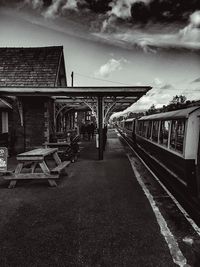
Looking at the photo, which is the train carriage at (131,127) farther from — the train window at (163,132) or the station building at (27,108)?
the train window at (163,132)

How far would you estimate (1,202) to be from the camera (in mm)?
5430

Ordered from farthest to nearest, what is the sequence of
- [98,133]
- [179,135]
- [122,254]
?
1. [98,133]
2. [179,135]
3. [122,254]

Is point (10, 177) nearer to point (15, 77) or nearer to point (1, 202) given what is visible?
point (1, 202)

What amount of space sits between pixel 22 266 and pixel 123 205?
8.78 feet

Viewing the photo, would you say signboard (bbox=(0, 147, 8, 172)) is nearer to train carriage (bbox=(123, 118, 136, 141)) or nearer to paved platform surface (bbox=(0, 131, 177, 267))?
paved platform surface (bbox=(0, 131, 177, 267))

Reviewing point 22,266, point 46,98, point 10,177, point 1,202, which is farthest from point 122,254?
point 46,98

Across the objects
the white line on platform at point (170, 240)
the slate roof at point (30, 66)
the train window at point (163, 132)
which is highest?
the slate roof at point (30, 66)

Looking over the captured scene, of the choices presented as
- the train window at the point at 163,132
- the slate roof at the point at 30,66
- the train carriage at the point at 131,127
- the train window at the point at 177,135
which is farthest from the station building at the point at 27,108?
the train carriage at the point at 131,127

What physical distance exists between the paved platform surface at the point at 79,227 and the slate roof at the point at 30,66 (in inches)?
402

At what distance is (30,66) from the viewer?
54.5 feet

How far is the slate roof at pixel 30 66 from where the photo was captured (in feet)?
50.7

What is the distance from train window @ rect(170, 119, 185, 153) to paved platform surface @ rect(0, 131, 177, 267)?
1.77 m

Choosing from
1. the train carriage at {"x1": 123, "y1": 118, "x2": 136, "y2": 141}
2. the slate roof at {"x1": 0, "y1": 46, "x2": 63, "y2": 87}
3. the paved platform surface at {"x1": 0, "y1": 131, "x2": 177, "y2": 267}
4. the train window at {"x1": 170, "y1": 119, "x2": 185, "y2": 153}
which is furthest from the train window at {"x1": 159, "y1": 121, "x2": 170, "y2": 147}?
the train carriage at {"x1": 123, "y1": 118, "x2": 136, "y2": 141}

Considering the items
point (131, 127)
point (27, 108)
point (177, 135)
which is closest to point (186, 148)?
point (177, 135)
